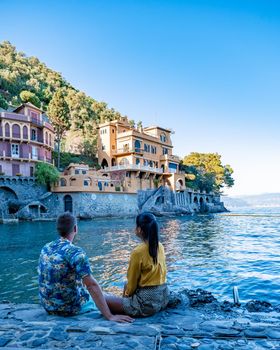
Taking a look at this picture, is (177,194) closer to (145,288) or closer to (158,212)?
(158,212)

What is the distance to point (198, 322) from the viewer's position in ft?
12.1

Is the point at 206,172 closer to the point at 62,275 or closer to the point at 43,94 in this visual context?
the point at 43,94

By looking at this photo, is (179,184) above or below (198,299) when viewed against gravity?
above

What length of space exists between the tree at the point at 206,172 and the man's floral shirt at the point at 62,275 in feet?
183

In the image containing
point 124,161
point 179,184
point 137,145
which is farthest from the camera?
point 179,184

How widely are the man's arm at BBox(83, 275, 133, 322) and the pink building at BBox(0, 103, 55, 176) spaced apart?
113 ft

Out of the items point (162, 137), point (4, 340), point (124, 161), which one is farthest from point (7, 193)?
point (4, 340)

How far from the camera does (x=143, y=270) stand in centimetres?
376

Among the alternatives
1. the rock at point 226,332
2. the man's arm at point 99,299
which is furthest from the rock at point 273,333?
the man's arm at point 99,299

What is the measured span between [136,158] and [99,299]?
4253cm

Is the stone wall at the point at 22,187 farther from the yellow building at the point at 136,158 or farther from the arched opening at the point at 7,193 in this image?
the yellow building at the point at 136,158

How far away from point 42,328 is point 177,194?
47555mm

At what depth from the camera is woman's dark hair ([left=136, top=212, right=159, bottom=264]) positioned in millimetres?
3699

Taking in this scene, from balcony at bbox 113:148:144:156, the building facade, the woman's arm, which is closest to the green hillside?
the building facade
